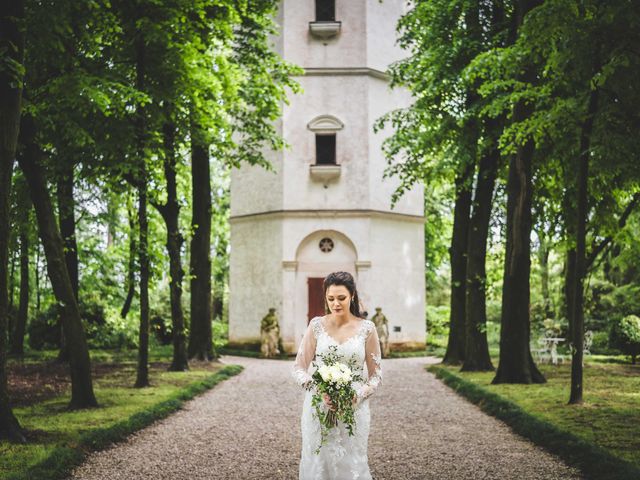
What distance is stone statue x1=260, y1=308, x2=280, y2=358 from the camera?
84.3 ft

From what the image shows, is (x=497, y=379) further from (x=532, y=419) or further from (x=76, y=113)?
(x=76, y=113)

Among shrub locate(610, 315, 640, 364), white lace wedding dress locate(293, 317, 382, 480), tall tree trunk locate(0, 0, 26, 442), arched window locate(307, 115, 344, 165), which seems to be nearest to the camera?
white lace wedding dress locate(293, 317, 382, 480)

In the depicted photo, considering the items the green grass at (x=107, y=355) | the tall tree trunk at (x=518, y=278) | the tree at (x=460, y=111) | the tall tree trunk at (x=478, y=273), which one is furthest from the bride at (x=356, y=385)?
the green grass at (x=107, y=355)

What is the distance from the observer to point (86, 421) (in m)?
9.78

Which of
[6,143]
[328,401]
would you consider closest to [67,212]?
[6,143]

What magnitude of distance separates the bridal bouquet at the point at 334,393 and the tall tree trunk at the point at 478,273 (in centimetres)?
1276

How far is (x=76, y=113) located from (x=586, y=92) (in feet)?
27.4

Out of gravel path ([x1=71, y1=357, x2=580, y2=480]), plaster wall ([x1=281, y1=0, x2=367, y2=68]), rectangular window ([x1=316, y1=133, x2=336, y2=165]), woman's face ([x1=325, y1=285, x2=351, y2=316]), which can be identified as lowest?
gravel path ([x1=71, y1=357, x2=580, y2=480])

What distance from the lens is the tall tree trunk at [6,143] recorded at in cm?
818

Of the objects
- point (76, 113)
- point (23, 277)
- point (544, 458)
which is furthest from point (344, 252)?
point (544, 458)

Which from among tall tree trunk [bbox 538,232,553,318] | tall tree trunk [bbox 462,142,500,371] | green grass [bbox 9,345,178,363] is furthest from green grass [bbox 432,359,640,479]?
tall tree trunk [bbox 538,232,553,318]

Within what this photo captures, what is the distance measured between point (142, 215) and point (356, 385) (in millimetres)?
9125

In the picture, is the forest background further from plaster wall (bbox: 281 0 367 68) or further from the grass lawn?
plaster wall (bbox: 281 0 367 68)

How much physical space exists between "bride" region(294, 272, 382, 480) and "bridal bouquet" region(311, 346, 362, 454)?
53 mm
